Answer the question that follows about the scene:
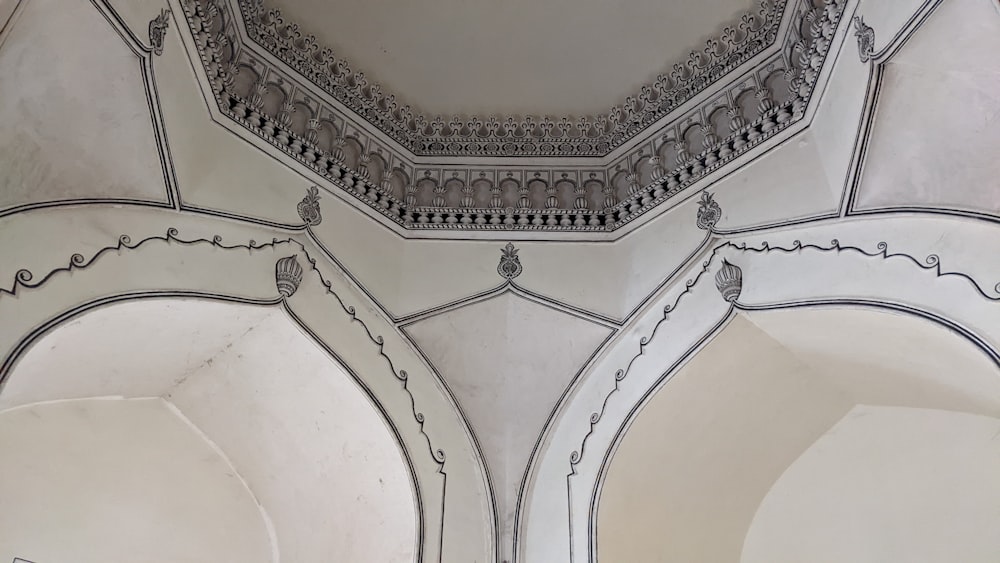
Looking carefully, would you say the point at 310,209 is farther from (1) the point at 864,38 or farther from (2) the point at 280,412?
(1) the point at 864,38

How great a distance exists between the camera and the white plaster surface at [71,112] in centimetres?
266

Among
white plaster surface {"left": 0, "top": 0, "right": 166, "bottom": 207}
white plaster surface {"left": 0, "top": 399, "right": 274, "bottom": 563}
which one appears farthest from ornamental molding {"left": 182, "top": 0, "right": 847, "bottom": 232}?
white plaster surface {"left": 0, "top": 399, "right": 274, "bottom": 563}

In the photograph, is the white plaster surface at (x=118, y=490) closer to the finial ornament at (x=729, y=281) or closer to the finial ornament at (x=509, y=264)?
the finial ornament at (x=509, y=264)

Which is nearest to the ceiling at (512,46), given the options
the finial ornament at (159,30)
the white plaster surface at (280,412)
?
the finial ornament at (159,30)

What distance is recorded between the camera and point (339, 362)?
11.1 ft

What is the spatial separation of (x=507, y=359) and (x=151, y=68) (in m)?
1.75

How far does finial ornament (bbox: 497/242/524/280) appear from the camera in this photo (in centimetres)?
379

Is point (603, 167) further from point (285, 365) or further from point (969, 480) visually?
point (969, 480)

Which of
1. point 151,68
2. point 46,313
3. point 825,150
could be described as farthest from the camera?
point 825,150

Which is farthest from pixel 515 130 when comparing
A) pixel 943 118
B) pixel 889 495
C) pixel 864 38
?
pixel 889 495

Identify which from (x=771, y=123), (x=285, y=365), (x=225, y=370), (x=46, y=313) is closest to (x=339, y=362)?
(x=285, y=365)

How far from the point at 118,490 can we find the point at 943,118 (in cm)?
329

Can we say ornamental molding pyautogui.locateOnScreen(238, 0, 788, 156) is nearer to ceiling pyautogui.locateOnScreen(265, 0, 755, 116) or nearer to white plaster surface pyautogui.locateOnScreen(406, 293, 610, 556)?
ceiling pyautogui.locateOnScreen(265, 0, 755, 116)

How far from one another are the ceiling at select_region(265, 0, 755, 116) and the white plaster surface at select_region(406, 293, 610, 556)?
1027 mm
